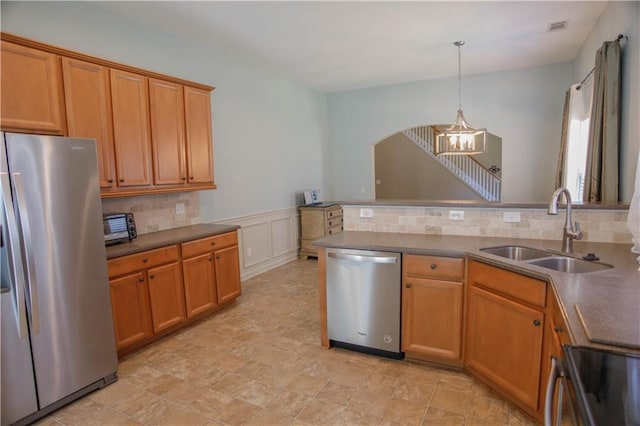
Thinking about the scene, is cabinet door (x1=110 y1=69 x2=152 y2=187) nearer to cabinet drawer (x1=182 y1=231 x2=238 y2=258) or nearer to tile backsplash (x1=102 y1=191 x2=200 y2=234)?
tile backsplash (x1=102 y1=191 x2=200 y2=234)

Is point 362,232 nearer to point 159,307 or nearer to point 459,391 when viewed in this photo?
point 459,391

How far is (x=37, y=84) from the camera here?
238 cm

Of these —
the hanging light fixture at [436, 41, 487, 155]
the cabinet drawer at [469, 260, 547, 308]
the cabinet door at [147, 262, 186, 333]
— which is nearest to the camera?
the cabinet drawer at [469, 260, 547, 308]

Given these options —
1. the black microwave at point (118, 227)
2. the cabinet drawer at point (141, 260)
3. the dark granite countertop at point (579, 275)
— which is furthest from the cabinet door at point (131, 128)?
the dark granite countertop at point (579, 275)

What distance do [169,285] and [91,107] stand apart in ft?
5.16

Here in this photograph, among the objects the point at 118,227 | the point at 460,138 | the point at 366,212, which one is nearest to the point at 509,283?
the point at 366,212

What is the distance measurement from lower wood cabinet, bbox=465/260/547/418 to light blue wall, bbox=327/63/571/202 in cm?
394

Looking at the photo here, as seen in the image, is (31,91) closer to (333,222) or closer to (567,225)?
(567,225)

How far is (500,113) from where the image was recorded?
555cm

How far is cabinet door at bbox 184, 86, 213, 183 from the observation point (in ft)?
11.7

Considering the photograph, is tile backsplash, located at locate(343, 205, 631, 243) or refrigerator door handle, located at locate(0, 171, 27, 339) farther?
tile backsplash, located at locate(343, 205, 631, 243)

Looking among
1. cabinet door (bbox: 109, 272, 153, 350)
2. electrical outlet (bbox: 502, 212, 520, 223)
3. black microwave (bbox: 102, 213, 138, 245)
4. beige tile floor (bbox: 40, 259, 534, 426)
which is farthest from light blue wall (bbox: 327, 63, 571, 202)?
cabinet door (bbox: 109, 272, 153, 350)

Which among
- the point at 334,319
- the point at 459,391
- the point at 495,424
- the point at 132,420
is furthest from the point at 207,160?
the point at 495,424

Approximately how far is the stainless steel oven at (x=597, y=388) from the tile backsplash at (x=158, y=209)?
3.39 metres
